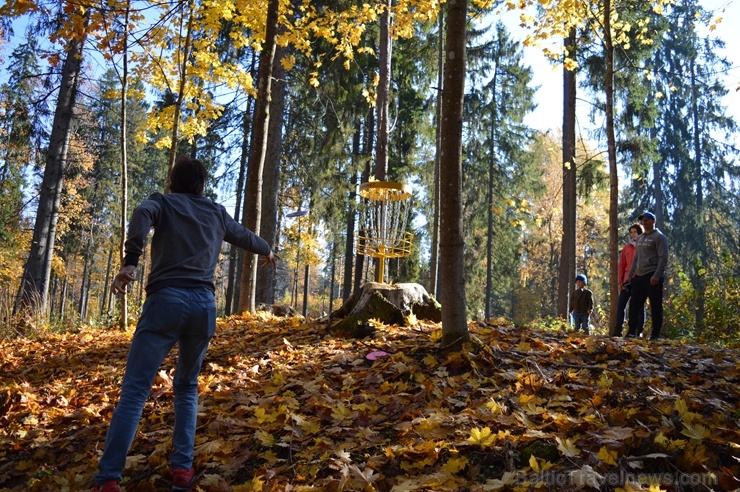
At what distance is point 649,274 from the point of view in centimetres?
691

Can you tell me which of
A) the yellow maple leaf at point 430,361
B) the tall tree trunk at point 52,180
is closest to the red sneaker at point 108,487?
the yellow maple leaf at point 430,361

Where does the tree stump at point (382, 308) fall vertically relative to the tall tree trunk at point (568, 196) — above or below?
below

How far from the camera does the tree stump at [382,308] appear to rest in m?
5.59

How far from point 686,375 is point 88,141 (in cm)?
2730

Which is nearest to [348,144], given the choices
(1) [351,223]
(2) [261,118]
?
(1) [351,223]

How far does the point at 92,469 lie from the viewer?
308 centimetres

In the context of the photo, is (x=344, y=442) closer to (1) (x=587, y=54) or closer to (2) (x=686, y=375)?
(2) (x=686, y=375)

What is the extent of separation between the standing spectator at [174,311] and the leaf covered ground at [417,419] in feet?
1.18

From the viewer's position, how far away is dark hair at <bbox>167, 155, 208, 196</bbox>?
2973 millimetres

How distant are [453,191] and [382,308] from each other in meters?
2.11

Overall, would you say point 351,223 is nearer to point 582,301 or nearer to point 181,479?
point 582,301

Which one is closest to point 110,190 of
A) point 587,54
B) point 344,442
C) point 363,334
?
point 587,54

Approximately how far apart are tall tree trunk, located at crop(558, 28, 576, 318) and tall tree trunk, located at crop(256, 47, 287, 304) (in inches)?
306

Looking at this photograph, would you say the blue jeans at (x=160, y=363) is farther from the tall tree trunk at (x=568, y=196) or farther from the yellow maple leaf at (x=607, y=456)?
the tall tree trunk at (x=568, y=196)
